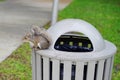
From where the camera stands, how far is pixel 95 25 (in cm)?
923

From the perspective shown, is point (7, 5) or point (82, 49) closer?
point (82, 49)

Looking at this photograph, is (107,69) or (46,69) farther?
(107,69)

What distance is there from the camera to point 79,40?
340cm

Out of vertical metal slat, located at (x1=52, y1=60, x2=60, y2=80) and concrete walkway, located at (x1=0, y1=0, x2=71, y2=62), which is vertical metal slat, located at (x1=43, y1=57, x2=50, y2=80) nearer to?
vertical metal slat, located at (x1=52, y1=60, x2=60, y2=80)

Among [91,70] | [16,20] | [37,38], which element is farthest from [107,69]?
[16,20]

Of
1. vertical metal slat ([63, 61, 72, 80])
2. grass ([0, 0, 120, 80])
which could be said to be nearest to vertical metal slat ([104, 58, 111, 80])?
vertical metal slat ([63, 61, 72, 80])

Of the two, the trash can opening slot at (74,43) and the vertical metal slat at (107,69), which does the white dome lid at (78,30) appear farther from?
the trash can opening slot at (74,43)

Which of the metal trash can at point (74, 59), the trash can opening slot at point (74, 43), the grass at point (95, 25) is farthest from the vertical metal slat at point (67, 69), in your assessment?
the grass at point (95, 25)

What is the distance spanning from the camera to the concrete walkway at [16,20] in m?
6.80

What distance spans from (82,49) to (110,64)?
0.46m

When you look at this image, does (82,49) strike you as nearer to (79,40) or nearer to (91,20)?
(79,40)

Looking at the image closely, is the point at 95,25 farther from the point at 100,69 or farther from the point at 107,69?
the point at 100,69

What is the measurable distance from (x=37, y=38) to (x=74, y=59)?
0.41 m

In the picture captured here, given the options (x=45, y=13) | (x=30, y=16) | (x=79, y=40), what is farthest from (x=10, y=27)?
(x=79, y=40)
